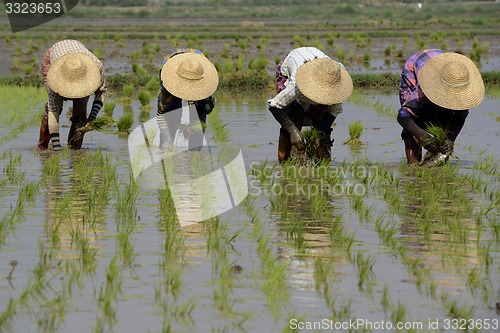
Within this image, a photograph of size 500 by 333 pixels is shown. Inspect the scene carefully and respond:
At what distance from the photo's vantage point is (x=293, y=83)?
27.8 feet

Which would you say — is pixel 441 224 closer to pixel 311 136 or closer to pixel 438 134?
pixel 438 134

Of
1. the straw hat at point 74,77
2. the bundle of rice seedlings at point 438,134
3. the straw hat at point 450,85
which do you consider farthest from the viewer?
the straw hat at point 74,77

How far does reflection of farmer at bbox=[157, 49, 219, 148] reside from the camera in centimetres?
960

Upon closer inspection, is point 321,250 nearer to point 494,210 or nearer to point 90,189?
point 494,210

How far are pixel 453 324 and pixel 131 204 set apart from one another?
10.2ft

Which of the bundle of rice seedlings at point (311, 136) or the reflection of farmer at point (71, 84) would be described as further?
the reflection of farmer at point (71, 84)

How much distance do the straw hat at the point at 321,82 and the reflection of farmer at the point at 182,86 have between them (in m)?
1.55

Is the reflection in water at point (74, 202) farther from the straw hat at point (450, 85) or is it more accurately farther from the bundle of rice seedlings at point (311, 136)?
the straw hat at point (450, 85)

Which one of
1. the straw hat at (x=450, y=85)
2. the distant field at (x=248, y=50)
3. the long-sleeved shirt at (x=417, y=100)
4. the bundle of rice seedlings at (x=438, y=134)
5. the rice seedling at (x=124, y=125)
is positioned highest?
the straw hat at (x=450, y=85)

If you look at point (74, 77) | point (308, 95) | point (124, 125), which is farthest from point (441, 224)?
point (124, 125)

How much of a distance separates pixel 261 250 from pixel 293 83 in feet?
9.75

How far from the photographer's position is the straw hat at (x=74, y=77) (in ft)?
30.7

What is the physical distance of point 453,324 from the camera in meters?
4.39

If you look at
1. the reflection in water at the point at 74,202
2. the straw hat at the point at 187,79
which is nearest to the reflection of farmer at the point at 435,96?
the straw hat at the point at 187,79
